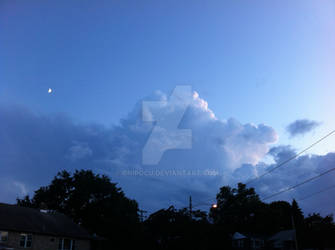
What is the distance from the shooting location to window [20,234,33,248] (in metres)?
32.3

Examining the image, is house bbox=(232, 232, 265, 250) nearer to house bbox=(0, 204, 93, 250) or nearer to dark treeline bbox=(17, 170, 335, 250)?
dark treeline bbox=(17, 170, 335, 250)

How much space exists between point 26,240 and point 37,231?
1.33m

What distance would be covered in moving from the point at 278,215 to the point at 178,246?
122ft

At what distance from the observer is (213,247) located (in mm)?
53812

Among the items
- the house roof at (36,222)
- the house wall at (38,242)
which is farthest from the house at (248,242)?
the house wall at (38,242)

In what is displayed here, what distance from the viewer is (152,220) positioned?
53.2m

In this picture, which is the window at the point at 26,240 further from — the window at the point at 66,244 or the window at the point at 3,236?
the window at the point at 66,244

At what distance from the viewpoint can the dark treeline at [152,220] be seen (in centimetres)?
4709

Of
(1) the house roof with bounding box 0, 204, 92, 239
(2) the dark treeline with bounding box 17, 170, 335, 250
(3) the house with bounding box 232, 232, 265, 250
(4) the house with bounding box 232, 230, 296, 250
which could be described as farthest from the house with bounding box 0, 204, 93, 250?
(3) the house with bounding box 232, 232, 265, 250

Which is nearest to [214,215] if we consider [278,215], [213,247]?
[278,215]

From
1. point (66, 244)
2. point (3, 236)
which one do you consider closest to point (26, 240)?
point (3, 236)

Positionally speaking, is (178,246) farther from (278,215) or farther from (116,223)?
(278,215)

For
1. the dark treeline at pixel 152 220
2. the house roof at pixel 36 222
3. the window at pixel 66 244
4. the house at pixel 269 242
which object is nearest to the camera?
the house roof at pixel 36 222

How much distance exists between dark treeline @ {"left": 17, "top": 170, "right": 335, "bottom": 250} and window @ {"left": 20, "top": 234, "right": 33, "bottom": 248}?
930cm
